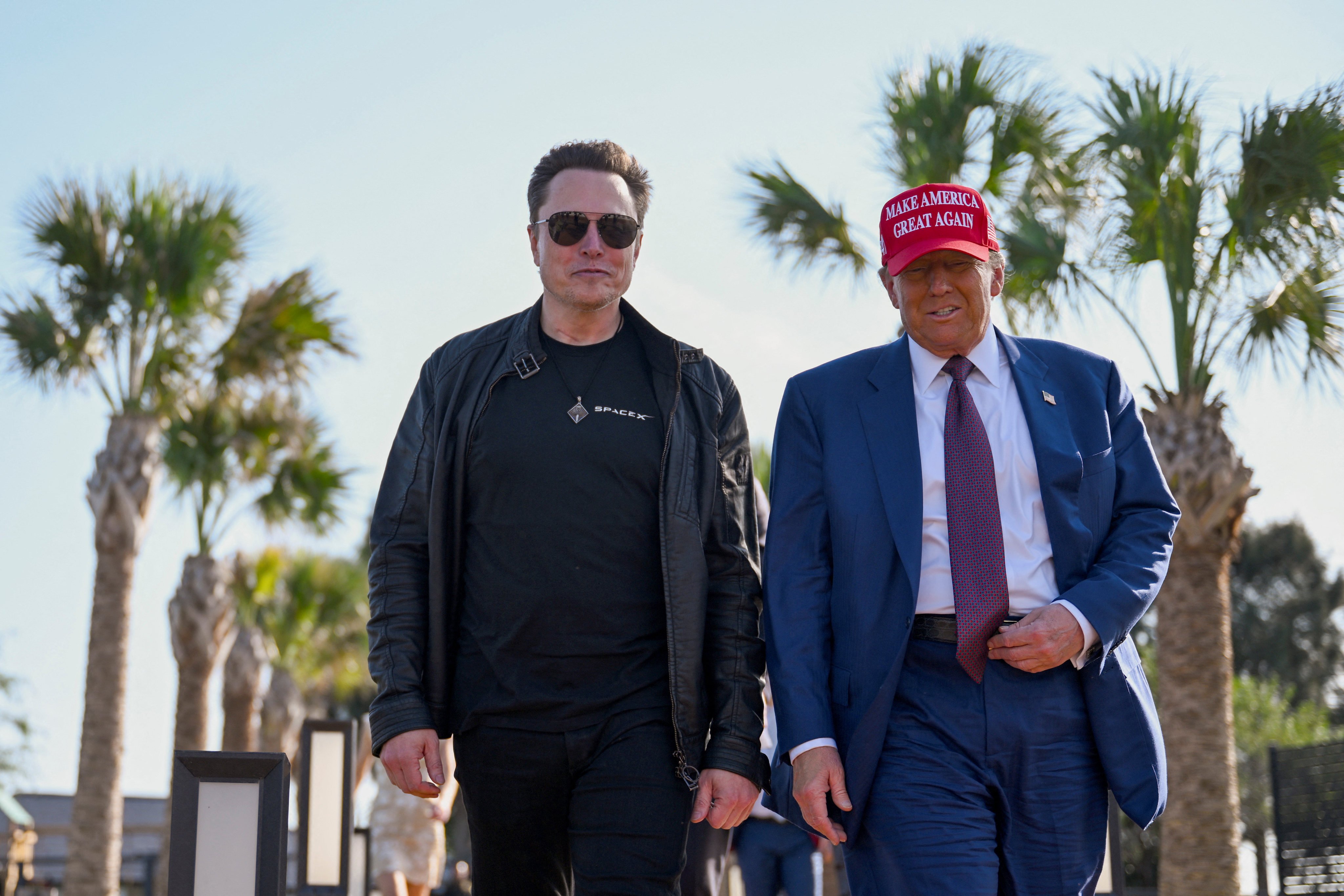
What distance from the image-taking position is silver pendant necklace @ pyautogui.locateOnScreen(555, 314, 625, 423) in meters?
3.32

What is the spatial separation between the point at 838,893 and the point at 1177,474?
13.2 feet

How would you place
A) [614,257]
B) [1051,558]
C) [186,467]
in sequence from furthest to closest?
[186,467] < [614,257] < [1051,558]

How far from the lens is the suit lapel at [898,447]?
304 cm

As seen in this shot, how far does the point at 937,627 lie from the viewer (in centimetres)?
298

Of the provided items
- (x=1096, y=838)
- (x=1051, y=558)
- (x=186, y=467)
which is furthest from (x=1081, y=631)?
(x=186, y=467)

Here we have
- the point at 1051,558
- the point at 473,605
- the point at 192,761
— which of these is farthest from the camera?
the point at 192,761

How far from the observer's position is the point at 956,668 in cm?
296

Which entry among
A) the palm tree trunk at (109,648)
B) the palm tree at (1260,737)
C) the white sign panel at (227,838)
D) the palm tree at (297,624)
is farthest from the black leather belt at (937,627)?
the palm tree at (1260,737)

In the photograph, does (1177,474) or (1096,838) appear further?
(1177,474)

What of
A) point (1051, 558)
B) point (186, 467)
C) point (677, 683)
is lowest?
point (677, 683)

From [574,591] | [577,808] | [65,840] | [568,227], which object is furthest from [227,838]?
[65,840]

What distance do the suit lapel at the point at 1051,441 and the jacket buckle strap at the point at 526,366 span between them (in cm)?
120

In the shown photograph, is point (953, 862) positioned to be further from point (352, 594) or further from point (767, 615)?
point (352, 594)

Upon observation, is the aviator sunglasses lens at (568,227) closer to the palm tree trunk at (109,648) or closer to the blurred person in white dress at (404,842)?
the blurred person in white dress at (404,842)
